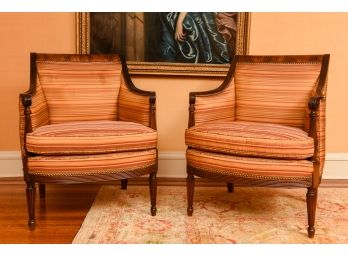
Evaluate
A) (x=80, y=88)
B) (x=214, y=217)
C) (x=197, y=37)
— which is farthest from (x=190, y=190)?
(x=197, y=37)

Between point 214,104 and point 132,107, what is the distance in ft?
1.69

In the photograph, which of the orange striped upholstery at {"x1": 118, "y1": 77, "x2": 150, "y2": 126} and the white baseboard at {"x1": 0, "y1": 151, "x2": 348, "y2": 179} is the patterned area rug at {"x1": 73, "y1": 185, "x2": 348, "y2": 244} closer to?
the white baseboard at {"x1": 0, "y1": 151, "x2": 348, "y2": 179}

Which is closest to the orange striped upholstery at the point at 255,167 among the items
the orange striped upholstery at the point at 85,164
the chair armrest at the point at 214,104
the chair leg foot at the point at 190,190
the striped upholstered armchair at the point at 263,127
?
the striped upholstered armchair at the point at 263,127

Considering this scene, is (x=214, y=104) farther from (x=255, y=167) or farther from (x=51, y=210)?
(x=51, y=210)

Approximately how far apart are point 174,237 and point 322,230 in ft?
2.67

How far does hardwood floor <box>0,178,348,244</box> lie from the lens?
2072 millimetres

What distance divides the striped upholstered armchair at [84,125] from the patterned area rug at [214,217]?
172mm

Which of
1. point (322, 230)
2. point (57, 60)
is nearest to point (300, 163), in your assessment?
point (322, 230)

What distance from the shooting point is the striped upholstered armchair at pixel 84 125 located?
6.95 ft

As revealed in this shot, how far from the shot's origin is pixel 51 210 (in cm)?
246

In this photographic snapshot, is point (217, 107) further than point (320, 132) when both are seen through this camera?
Yes

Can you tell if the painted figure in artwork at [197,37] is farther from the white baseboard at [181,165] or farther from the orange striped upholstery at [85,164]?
the orange striped upholstery at [85,164]

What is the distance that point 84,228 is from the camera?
→ 2158 mm

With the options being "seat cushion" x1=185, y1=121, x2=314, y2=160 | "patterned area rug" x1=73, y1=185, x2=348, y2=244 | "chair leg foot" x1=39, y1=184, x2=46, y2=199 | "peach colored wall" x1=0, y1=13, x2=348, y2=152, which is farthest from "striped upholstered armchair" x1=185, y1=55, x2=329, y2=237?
"chair leg foot" x1=39, y1=184, x2=46, y2=199
